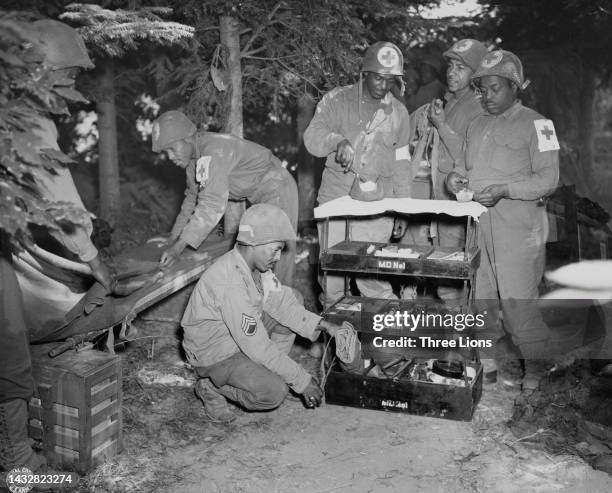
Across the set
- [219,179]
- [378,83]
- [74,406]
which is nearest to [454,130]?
[378,83]

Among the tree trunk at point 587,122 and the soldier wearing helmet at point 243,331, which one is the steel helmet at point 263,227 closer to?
the soldier wearing helmet at point 243,331

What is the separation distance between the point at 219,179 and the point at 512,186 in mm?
2476

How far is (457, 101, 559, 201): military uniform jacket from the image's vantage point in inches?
203

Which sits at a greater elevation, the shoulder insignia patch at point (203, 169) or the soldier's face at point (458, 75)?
the soldier's face at point (458, 75)

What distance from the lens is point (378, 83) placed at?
5.50 m

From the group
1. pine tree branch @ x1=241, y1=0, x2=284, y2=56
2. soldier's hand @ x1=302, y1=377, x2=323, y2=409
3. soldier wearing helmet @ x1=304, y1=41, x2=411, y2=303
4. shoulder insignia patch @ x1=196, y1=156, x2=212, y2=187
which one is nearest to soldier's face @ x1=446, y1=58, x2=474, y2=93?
soldier wearing helmet @ x1=304, y1=41, x2=411, y2=303

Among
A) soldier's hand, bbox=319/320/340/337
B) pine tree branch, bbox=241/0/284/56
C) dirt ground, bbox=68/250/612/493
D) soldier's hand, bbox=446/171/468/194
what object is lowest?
dirt ground, bbox=68/250/612/493

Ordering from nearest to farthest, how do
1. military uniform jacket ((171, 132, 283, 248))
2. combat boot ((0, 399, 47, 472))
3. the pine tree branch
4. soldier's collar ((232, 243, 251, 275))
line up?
combat boot ((0, 399, 47, 472))
soldier's collar ((232, 243, 251, 275))
military uniform jacket ((171, 132, 283, 248))
the pine tree branch

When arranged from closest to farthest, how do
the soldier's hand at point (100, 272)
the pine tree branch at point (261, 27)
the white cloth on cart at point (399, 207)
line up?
the soldier's hand at point (100, 272) < the white cloth on cart at point (399, 207) < the pine tree branch at point (261, 27)

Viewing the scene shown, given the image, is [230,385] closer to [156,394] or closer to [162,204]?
[156,394]

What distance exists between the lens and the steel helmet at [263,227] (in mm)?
4227

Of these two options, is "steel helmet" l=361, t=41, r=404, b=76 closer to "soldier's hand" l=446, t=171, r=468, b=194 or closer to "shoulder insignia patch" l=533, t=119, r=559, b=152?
"soldier's hand" l=446, t=171, r=468, b=194

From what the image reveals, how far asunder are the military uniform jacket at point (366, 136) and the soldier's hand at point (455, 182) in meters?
0.54

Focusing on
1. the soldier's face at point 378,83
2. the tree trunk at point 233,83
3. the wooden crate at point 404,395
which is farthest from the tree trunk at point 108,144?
the wooden crate at point 404,395
